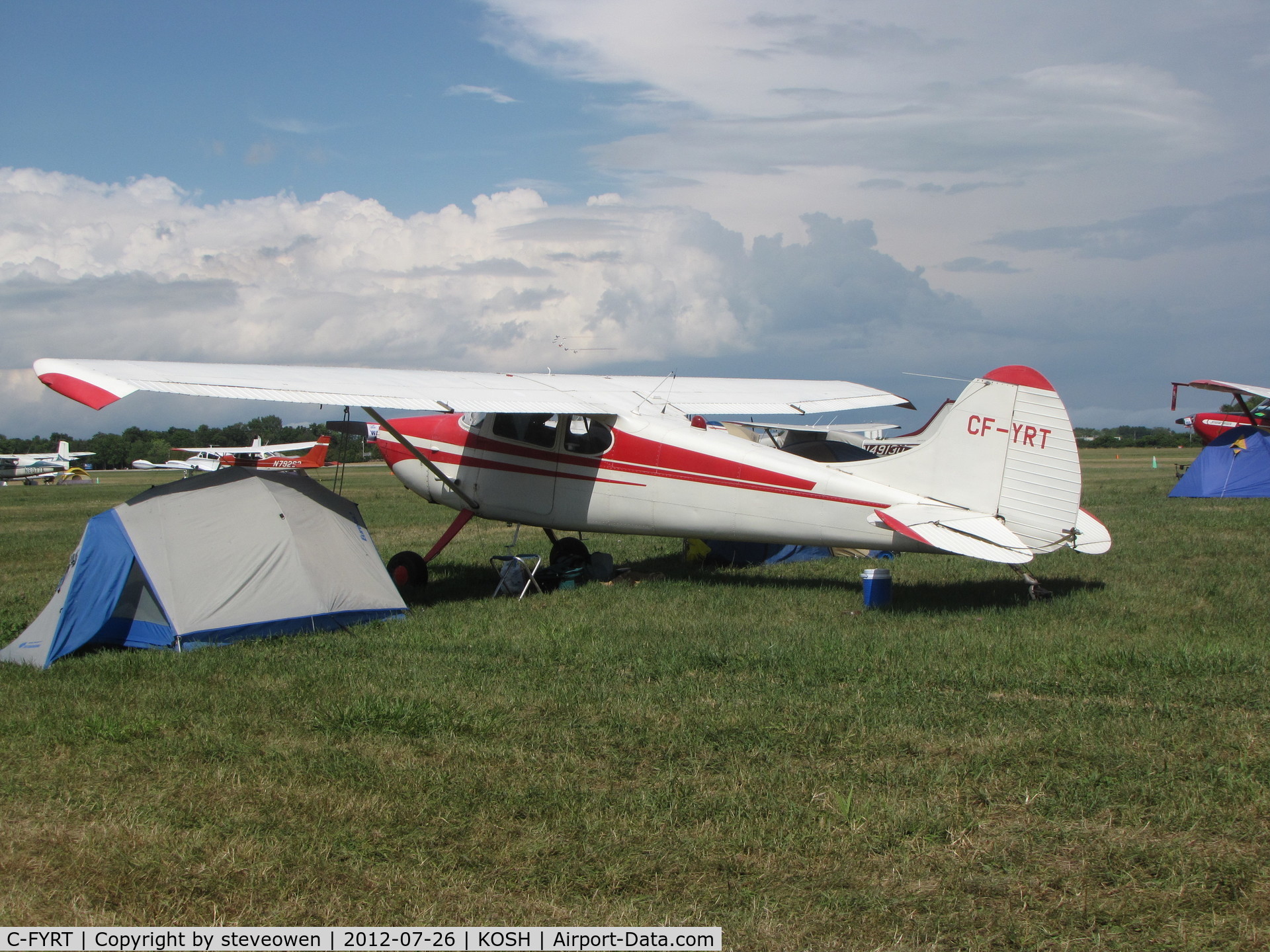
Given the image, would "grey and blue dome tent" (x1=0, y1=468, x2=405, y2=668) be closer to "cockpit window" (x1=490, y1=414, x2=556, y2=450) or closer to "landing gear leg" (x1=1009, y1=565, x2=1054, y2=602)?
"cockpit window" (x1=490, y1=414, x2=556, y2=450)

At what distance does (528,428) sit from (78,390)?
4.70 m

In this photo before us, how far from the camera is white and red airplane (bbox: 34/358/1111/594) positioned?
27.0 ft

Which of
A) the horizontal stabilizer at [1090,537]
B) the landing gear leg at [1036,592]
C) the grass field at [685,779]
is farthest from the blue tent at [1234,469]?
the landing gear leg at [1036,592]

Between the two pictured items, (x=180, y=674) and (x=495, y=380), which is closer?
(x=180, y=674)

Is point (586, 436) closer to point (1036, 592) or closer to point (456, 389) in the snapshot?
point (456, 389)

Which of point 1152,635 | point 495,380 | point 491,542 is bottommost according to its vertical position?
point 491,542

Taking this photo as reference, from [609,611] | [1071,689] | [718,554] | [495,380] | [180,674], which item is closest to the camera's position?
[1071,689]

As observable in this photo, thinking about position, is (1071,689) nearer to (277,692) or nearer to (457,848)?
(457,848)

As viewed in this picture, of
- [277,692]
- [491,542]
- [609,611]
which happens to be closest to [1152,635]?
[609,611]

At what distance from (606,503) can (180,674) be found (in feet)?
15.9

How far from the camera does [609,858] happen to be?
3.77m

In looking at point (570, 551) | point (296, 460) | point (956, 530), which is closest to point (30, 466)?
point (296, 460)

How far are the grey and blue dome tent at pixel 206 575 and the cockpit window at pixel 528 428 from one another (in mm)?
2834

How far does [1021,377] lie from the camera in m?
8.44
